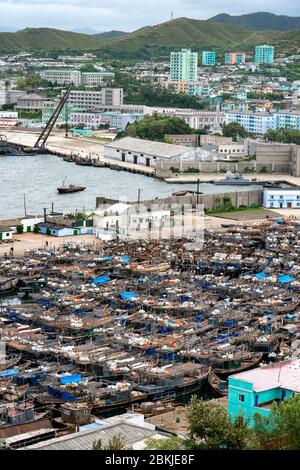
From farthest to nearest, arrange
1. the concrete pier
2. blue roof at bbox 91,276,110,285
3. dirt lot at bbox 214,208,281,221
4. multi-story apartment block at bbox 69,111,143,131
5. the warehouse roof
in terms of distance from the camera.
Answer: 1. multi-story apartment block at bbox 69,111,143,131
2. the concrete pier
3. the warehouse roof
4. dirt lot at bbox 214,208,281,221
5. blue roof at bbox 91,276,110,285

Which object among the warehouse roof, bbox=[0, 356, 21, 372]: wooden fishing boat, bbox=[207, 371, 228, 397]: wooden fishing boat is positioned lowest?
bbox=[207, 371, 228, 397]: wooden fishing boat

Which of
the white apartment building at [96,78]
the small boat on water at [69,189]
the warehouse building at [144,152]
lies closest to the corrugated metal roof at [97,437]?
the small boat on water at [69,189]

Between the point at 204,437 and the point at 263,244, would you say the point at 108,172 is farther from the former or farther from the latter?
the point at 204,437

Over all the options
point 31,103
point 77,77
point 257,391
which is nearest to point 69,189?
point 257,391

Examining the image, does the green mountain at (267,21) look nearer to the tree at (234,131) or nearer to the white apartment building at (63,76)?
the white apartment building at (63,76)

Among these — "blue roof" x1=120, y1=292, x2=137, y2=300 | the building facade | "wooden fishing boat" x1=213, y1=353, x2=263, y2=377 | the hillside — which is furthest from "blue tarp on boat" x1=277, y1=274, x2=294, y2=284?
the hillside

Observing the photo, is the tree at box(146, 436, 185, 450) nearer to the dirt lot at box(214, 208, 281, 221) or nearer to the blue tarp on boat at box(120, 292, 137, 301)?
the blue tarp on boat at box(120, 292, 137, 301)

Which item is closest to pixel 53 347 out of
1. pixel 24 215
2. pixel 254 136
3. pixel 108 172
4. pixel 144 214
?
pixel 144 214
